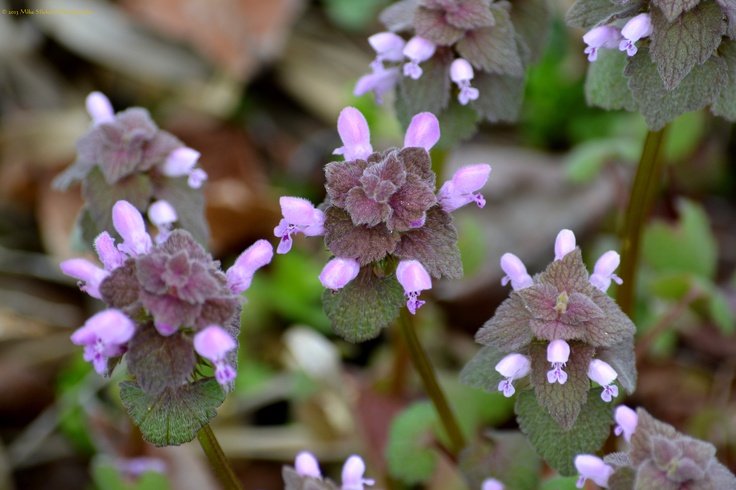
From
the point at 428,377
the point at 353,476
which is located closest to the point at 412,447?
the point at 428,377

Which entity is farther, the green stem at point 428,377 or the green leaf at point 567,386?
the green stem at point 428,377

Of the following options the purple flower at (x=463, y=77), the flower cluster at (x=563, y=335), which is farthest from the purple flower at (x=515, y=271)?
the purple flower at (x=463, y=77)

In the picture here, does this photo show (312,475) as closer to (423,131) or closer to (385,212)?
(385,212)

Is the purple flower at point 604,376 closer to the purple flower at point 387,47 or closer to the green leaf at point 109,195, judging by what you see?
the purple flower at point 387,47

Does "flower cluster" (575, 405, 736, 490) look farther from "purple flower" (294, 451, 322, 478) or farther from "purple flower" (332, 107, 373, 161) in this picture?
"purple flower" (332, 107, 373, 161)

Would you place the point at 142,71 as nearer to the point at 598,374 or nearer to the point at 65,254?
the point at 65,254
